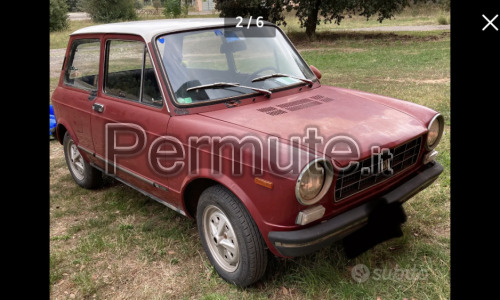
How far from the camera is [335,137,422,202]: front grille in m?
2.71

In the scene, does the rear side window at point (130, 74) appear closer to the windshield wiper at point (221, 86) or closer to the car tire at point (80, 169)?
the windshield wiper at point (221, 86)

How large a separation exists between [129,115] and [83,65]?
138 centimetres

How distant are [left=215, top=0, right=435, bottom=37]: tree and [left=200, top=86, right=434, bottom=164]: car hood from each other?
1818 centimetres

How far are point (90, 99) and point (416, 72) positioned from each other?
31.2 ft

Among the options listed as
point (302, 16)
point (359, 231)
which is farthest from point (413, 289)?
point (302, 16)

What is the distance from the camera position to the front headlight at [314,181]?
2.47 m

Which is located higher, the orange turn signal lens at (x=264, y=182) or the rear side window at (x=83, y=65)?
the rear side window at (x=83, y=65)

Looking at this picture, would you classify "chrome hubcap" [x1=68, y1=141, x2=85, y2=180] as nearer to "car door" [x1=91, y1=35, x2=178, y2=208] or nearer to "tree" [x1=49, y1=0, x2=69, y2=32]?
"car door" [x1=91, y1=35, x2=178, y2=208]

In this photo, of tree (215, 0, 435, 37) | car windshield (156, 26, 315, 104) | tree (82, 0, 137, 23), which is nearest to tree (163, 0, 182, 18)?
tree (82, 0, 137, 23)

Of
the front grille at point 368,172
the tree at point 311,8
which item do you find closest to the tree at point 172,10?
the tree at point 311,8

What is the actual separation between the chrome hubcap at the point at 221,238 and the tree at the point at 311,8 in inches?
754

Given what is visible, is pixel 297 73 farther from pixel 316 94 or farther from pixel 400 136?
pixel 400 136

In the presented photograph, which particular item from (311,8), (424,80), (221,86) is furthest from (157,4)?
(221,86)

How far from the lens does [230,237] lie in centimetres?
300
